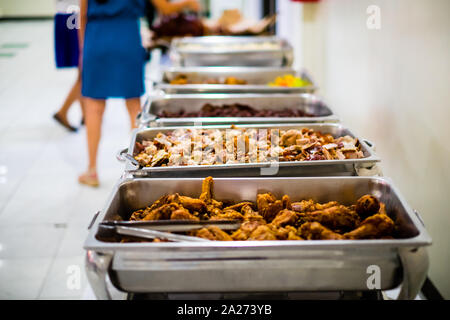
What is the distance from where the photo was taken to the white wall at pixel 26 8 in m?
10.9

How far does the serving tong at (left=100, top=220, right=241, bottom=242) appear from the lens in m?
1.12

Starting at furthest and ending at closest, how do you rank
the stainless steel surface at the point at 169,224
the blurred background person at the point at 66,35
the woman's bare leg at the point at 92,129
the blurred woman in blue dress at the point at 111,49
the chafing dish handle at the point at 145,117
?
1. the blurred background person at the point at 66,35
2. the woman's bare leg at the point at 92,129
3. the blurred woman in blue dress at the point at 111,49
4. the chafing dish handle at the point at 145,117
5. the stainless steel surface at the point at 169,224

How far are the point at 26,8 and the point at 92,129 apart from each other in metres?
9.64

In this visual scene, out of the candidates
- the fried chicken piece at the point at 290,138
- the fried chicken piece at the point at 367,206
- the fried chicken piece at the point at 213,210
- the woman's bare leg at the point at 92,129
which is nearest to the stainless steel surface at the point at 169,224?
the fried chicken piece at the point at 213,210

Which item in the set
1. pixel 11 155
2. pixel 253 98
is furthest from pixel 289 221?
pixel 11 155

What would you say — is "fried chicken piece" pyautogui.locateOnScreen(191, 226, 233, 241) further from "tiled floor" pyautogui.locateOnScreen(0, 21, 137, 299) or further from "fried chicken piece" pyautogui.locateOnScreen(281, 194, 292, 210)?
"tiled floor" pyautogui.locateOnScreen(0, 21, 137, 299)

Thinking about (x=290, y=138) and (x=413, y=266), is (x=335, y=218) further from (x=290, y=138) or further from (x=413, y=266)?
(x=290, y=138)

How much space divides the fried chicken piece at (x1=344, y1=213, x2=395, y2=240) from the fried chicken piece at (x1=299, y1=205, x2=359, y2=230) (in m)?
0.06

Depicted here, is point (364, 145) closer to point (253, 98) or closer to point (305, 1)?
point (253, 98)

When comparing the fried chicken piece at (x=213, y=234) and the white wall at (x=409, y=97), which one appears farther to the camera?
the white wall at (x=409, y=97)

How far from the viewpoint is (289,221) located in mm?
1230

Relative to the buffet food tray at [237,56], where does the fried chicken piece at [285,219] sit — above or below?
below

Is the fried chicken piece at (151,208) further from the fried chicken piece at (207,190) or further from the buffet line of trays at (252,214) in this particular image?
the fried chicken piece at (207,190)

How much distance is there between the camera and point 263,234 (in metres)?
1.13
